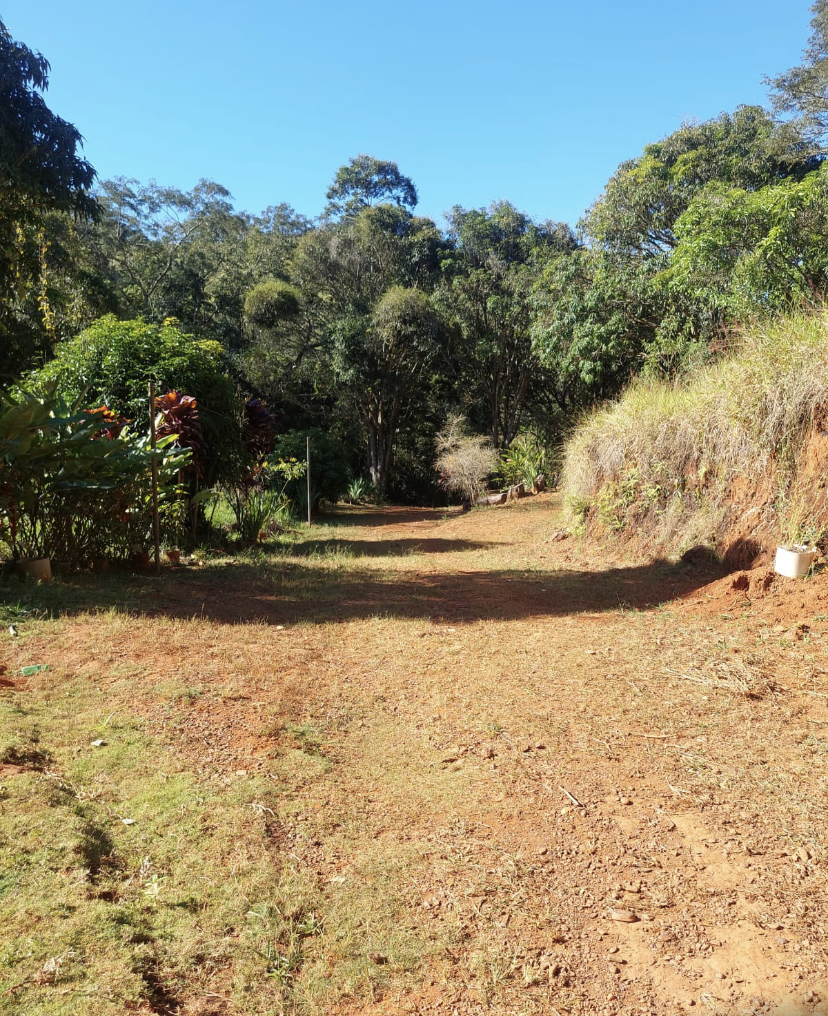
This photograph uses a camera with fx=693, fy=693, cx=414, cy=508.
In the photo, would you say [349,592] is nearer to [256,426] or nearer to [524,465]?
[256,426]

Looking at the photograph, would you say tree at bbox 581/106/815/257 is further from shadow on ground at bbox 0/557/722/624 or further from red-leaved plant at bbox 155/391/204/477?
red-leaved plant at bbox 155/391/204/477

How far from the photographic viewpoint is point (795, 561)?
18.8 feet

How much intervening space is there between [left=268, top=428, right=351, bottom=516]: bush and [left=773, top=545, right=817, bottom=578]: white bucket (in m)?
10.8

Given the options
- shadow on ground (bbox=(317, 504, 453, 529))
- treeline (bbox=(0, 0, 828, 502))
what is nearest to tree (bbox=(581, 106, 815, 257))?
treeline (bbox=(0, 0, 828, 502))

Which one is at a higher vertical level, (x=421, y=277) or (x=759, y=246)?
(x=421, y=277)

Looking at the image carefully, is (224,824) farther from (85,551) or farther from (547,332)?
(547,332)

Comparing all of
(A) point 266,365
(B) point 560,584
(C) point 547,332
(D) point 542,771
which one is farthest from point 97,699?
(A) point 266,365

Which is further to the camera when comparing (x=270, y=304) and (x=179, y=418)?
(x=270, y=304)

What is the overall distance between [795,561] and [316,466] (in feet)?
38.7

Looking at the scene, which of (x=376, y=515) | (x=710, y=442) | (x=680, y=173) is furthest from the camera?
(x=376, y=515)

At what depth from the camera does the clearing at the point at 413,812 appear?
2.04 meters

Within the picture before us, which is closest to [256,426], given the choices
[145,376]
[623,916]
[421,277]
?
[145,376]

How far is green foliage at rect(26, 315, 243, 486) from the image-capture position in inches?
351

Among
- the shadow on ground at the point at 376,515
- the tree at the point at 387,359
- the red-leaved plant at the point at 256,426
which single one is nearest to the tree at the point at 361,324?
the tree at the point at 387,359
